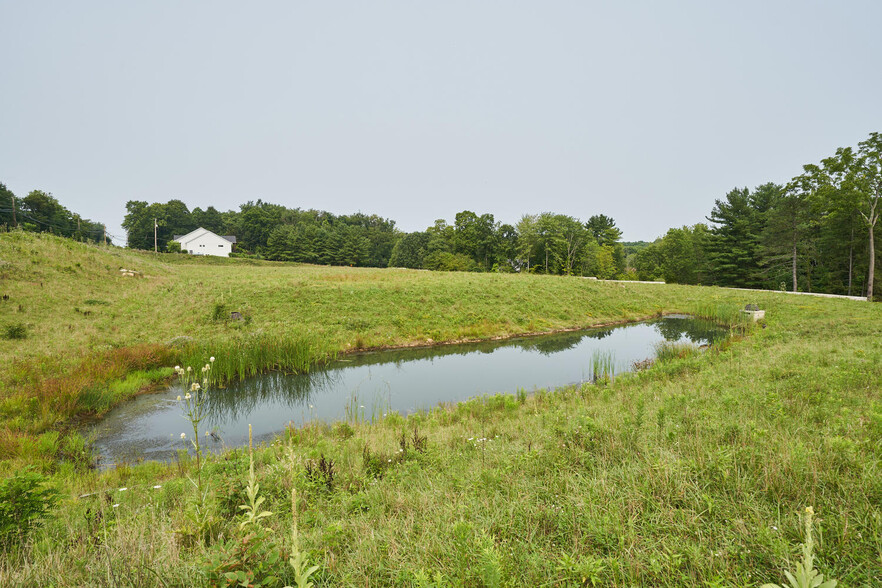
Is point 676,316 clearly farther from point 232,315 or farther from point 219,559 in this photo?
point 219,559

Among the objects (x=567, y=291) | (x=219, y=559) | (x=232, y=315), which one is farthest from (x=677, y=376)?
(x=567, y=291)

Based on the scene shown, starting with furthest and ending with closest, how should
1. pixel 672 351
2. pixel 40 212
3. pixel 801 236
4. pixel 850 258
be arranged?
pixel 40 212 < pixel 801 236 < pixel 850 258 < pixel 672 351

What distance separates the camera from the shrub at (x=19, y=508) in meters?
3.16

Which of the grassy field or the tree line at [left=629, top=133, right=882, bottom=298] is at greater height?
the tree line at [left=629, top=133, right=882, bottom=298]

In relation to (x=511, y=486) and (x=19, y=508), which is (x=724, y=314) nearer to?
(x=511, y=486)

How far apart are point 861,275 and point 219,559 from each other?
186 feet

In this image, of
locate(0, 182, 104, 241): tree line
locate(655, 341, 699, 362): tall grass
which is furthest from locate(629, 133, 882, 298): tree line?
locate(0, 182, 104, 241): tree line

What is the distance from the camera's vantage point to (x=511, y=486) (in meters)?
3.70

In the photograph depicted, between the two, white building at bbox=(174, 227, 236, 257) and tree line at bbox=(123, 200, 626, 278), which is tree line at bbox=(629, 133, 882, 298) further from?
white building at bbox=(174, 227, 236, 257)

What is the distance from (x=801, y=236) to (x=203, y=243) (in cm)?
9660

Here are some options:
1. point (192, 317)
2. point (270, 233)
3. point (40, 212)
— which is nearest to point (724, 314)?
point (192, 317)

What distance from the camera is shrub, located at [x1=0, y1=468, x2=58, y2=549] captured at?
316cm

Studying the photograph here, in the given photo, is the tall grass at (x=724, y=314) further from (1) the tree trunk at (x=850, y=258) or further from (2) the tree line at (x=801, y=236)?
(1) the tree trunk at (x=850, y=258)

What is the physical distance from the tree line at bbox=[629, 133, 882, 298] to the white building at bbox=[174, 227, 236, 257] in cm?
8580
